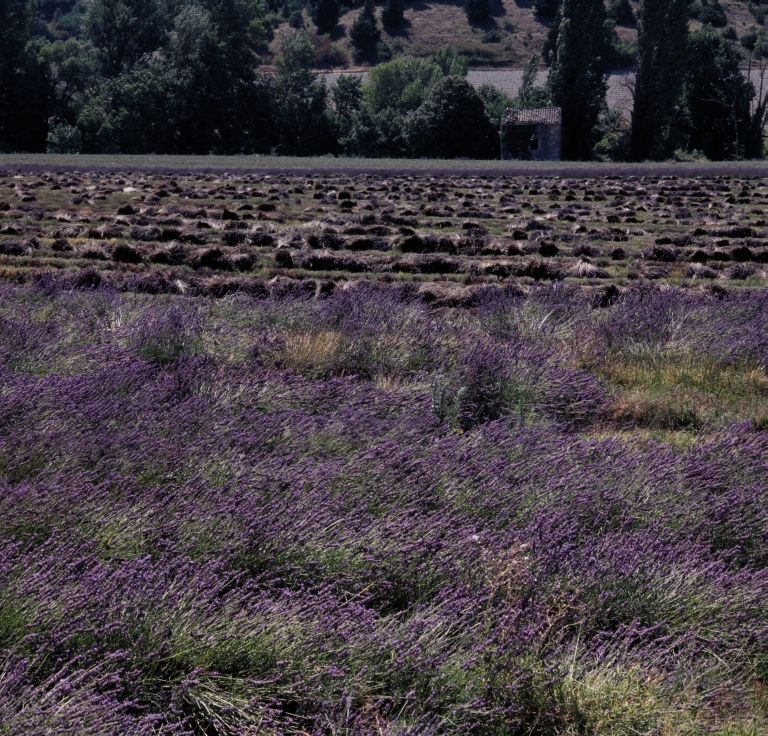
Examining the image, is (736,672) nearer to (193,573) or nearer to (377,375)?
(193,573)

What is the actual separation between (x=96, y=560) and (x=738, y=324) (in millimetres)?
7373

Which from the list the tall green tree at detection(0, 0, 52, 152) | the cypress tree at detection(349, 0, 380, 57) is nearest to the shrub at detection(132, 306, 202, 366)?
the tall green tree at detection(0, 0, 52, 152)

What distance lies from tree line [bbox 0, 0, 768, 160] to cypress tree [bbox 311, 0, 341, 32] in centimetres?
6863

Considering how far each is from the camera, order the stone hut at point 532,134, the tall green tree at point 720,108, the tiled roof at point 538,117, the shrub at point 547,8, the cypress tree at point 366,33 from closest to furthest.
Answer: the tiled roof at point 538,117 < the stone hut at point 532,134 < the tall green tree at point 720,108 < the cypress tree at point 366,33 < the shrub at point 547,8

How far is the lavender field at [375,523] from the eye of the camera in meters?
3.16

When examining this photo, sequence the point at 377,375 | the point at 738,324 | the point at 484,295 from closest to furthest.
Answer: the point at 377,375 → the point at 738,324 → the point at 484,295

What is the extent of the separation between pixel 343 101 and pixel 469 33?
255 ft

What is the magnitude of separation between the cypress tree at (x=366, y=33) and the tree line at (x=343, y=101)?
55847mm

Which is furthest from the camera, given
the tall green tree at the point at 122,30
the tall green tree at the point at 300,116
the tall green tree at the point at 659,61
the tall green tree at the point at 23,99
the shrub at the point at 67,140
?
the tall green tree at the point at 122,30

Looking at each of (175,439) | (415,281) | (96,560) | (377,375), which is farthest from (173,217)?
(96,560)

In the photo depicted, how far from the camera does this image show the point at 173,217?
1884 centimetres

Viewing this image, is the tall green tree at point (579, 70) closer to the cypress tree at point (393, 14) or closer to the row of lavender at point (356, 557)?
the row of lavender at point (356, 557)

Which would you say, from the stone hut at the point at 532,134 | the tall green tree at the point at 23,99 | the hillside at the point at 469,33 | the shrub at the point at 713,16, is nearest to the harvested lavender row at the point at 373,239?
the stone hut at the point at 532,134

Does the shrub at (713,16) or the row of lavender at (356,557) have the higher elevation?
the shrub at (713,16)
